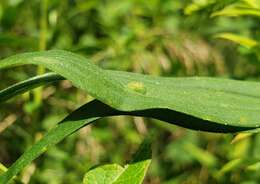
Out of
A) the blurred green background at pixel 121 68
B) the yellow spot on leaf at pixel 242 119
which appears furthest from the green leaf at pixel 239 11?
the yellow spot on leaf at pixel 242 119

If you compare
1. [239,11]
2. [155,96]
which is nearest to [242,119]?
[155,96]

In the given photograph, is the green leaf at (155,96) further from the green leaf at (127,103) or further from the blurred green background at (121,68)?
the blurred green background at (121,68)

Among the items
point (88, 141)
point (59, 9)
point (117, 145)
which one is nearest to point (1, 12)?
point (59, 9)

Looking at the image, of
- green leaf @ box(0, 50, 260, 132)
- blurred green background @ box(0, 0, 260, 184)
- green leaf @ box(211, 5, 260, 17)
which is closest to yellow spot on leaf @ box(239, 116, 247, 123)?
green leaf @ box(0, 50, 260, 132)

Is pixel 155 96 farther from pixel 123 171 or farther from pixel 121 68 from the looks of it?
pixel 121 68

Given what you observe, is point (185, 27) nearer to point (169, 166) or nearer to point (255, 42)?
Answer: point (169, 166)
